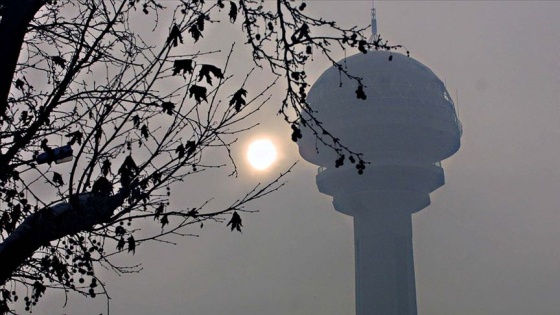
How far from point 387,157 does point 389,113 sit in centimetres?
511

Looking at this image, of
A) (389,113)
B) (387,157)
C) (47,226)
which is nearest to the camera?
(47,226)

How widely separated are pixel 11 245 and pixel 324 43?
3.65 meters

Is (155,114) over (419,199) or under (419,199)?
under

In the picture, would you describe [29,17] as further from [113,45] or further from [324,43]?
[324,43]

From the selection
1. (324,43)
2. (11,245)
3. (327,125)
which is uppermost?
(327,125)

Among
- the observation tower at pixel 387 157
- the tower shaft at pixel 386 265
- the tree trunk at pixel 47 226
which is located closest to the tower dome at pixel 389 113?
the observation tower at pixel 387 157

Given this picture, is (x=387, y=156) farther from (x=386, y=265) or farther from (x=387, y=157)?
(x=386, y=265)

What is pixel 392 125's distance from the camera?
305 ft

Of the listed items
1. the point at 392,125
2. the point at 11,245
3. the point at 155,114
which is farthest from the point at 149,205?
the point at 392,125

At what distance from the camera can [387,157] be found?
93.1m

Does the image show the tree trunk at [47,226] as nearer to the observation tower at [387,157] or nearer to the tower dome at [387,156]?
the observation tower at [387,157]

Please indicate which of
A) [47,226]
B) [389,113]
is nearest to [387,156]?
[389,113]

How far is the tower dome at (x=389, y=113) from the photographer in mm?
93062

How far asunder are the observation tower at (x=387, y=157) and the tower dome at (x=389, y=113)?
0.12m
